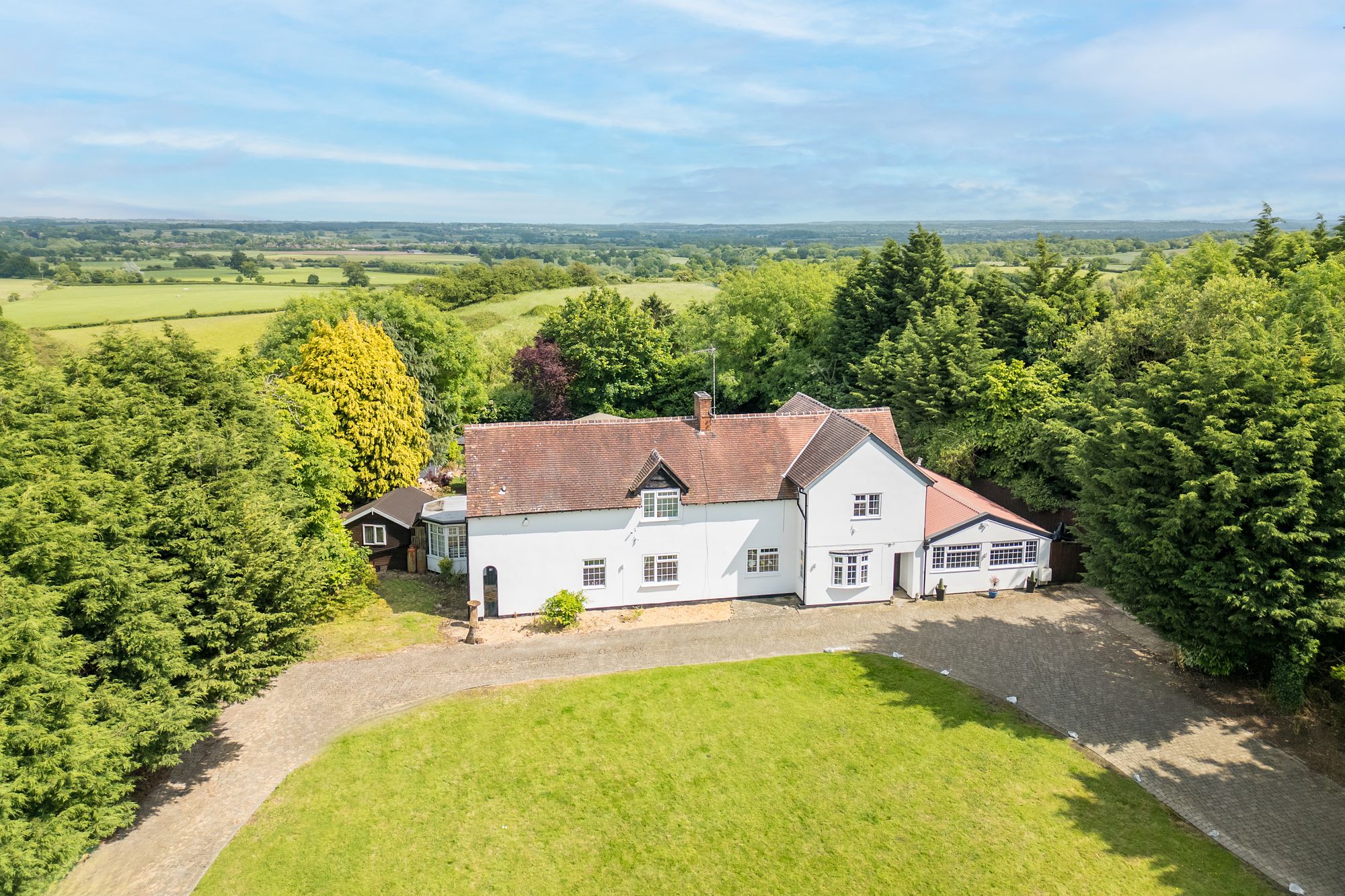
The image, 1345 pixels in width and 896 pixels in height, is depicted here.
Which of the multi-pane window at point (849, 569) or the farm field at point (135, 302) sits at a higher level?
the farm field at point (135, 302)

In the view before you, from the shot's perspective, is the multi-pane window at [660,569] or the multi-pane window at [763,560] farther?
the multi-pane window at [763,560]

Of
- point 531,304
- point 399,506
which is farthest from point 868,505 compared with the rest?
point 531,304

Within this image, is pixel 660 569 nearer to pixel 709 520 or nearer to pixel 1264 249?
pixel 709 520

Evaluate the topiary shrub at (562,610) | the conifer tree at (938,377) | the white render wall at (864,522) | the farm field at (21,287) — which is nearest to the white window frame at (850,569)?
the white render wall at (864,522)

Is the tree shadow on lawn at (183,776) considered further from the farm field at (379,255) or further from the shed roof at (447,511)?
the farm field at (379,255)

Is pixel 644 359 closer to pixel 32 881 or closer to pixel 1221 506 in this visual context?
pixel 1221 506

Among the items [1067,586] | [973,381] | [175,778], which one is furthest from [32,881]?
[973,381]
